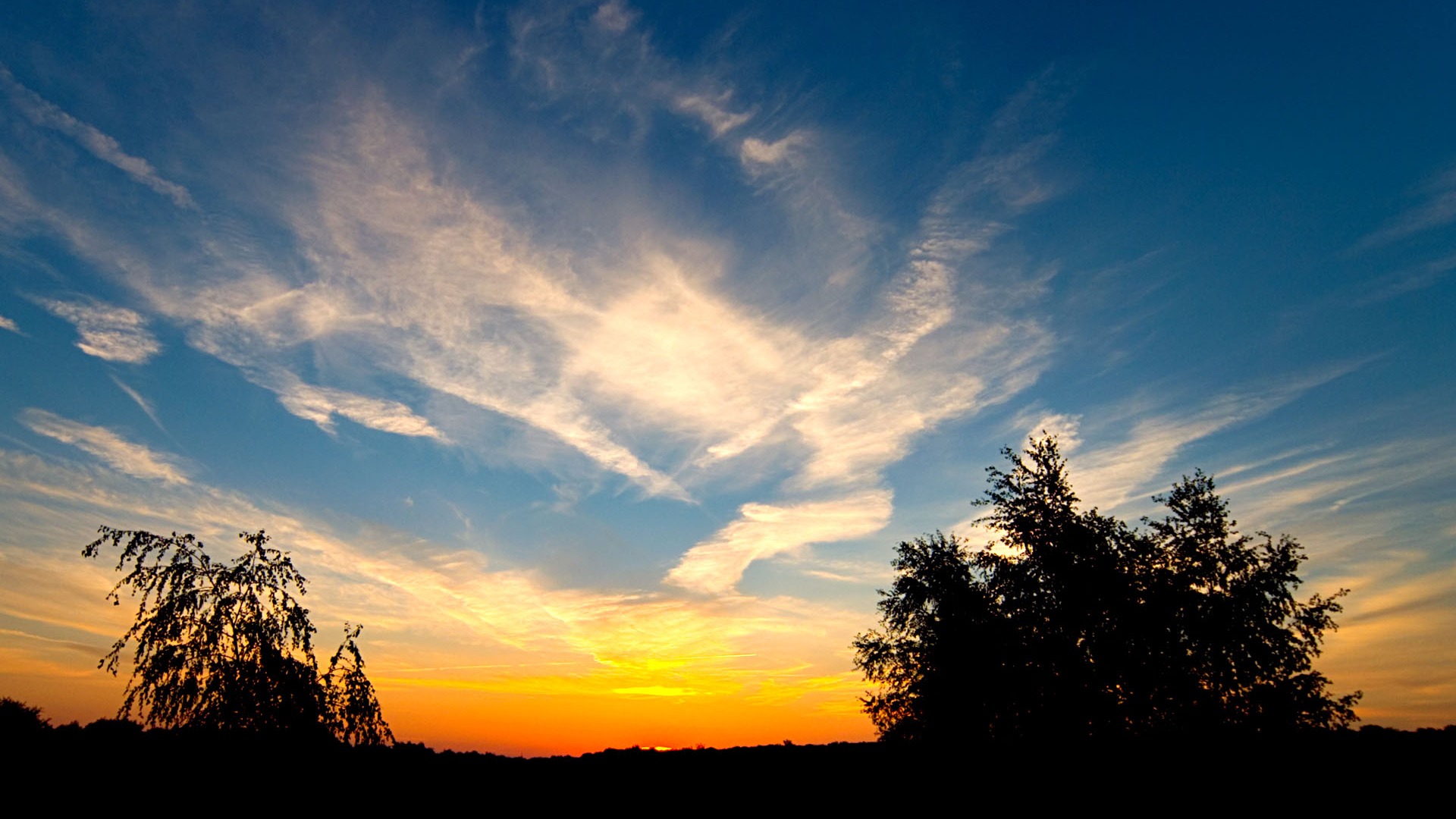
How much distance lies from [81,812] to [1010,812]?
1139 cm

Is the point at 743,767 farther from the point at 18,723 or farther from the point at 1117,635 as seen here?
the point at 1117,635

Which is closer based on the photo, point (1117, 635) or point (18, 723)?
point (18, 723)

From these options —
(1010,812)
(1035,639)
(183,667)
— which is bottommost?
(1010,812)

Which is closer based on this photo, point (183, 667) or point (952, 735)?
point (183, 667)

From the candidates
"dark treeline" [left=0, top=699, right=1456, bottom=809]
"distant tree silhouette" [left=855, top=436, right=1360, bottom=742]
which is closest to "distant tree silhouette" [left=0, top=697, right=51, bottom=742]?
"dark treeline" [left=0, top=699, right=1456, bottom=809]

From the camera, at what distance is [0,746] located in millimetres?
8258

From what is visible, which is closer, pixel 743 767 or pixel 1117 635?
pixel 743 767

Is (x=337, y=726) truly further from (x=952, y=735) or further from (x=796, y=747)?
(x=952, y=735)

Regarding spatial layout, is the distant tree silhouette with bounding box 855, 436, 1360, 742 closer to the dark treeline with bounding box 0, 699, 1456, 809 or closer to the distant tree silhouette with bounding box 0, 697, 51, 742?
the dark treeline with bounding box 0, 699, 1456, 809

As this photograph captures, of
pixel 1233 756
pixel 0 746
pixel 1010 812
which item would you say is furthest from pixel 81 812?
pixel 1233 756

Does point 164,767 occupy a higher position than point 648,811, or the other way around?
point 164,767

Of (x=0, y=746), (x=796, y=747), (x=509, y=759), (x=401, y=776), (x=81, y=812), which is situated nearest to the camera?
(x=81, y=812)

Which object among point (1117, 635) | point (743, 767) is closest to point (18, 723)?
point (743, 767)

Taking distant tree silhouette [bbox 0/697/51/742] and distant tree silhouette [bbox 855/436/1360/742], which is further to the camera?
distant tree silhouette [bbox 855/436/1360/742]
